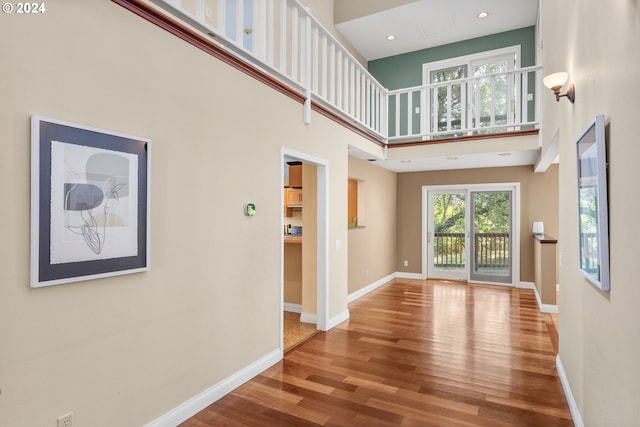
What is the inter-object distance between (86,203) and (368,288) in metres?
5.43

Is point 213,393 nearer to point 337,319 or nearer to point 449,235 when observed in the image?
point 337,319

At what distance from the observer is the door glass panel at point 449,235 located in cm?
759

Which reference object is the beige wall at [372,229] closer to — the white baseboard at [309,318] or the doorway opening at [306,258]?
the doorway opening at [306,258]

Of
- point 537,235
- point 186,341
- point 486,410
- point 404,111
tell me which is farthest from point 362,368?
point 404,111

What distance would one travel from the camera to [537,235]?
649cm

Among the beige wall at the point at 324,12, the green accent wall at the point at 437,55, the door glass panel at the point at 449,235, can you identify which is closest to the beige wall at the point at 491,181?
the door glass panel at the point at 449,235

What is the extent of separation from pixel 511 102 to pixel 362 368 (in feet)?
17.5

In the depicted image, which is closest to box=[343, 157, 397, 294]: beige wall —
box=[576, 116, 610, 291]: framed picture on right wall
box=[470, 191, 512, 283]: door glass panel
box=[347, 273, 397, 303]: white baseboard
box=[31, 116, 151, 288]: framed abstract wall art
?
box=[347, 273, 397, 303]: white baseboard

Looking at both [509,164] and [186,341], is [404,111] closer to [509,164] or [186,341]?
[509,164]

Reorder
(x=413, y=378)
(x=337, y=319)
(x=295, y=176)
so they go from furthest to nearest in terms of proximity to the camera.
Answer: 1. (x=295, y=176)
2. (x=337, y=319)
3. (x=413, y=378)

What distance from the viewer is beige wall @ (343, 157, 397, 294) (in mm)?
6199

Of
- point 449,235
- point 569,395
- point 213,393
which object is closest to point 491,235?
point 449,235

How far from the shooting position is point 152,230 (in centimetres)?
228

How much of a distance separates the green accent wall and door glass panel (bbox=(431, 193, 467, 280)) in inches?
102
